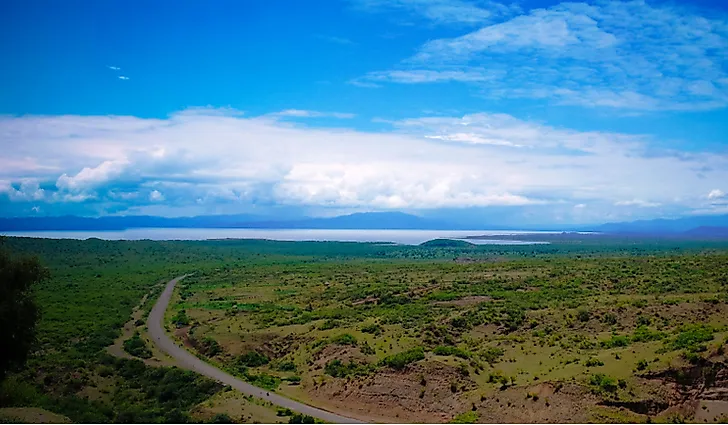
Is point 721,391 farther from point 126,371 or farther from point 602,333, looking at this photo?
point 126,371

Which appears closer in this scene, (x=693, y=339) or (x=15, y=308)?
(x=15, y=308)

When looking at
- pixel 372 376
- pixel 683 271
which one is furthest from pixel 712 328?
pixel 683 271

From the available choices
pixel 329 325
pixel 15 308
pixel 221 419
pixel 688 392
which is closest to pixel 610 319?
pixel 688 392

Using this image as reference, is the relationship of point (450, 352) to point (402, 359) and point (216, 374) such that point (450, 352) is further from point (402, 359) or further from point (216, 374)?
point (216, 374)

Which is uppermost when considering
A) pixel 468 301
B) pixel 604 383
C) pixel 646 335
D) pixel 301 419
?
pixel 646 335

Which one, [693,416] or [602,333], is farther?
[602,333]

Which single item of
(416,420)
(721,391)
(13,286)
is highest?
(13,286)

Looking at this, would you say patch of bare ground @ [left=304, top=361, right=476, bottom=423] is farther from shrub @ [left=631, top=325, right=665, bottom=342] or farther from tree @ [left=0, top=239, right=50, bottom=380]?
tree @ [left=0, top=239, right=50, bottom=380]
